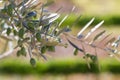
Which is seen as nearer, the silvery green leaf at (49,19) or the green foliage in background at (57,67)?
the silvery green leaf at (49,19)

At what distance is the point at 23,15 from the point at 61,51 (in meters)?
2.67

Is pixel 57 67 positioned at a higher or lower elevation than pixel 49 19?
higher

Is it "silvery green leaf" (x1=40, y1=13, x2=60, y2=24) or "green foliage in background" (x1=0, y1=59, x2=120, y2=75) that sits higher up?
"green foliage in background" (x1=0, y1=59, x2=120, y2=75)

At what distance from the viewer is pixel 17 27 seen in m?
0.53

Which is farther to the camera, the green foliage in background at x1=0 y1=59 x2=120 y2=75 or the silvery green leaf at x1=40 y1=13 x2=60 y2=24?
the green foliage in background at x1=0 y1=59 x2=120 y2=75

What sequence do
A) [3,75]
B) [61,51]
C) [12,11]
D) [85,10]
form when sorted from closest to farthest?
[12,11]
[3,75]
[61,51]
[85,10]

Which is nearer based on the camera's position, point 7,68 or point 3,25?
point 3,25

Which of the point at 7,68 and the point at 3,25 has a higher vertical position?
the point at 7,68

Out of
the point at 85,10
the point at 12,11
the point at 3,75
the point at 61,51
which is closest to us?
the point at 12,11

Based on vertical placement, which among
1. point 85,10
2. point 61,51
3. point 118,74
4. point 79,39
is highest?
point 85,10

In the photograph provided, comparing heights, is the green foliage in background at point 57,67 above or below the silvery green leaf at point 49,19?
above

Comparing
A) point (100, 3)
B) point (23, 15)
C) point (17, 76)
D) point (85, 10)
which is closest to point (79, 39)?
point (23, 15)

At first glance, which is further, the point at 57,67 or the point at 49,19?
the point at 57,67

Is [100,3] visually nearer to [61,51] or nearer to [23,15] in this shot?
[61,51]
